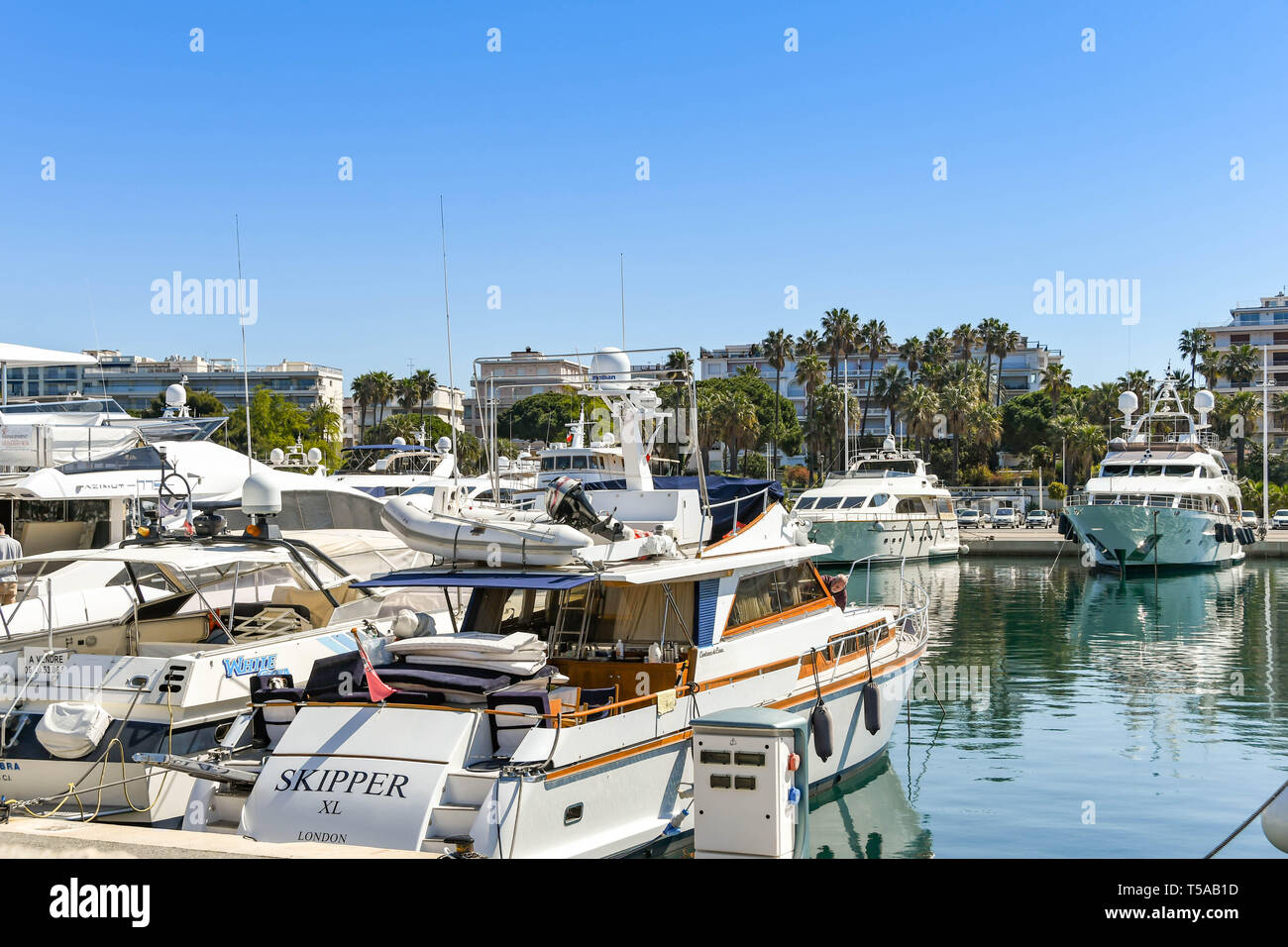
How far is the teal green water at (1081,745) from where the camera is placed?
40.6 feet

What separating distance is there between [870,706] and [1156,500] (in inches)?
1339

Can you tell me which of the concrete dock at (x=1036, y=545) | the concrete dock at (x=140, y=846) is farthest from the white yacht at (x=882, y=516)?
the concrete dock at (x=140, y=846)

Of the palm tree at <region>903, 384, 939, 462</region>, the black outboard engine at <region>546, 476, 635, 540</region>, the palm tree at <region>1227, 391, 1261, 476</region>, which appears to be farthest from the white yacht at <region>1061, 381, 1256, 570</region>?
the black outboard engine at <region>546, 476, 635, 540</region>

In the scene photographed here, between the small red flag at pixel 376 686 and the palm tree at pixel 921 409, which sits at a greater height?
the palm tree at pixel 921 409

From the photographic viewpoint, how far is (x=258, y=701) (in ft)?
33.6

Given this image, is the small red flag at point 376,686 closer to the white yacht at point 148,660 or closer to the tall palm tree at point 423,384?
the white yacht at point 148,660

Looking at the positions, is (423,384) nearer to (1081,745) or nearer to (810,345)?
(810,345)

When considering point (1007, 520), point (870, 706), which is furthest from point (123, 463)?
point (1007, 520)

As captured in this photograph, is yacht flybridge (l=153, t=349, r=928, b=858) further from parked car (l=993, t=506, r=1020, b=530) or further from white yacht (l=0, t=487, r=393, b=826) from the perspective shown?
parked car (l=993, t=506, r=1020, b=530)

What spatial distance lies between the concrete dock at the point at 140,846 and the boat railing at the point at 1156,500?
1622 inches

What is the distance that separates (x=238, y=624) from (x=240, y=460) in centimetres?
1457

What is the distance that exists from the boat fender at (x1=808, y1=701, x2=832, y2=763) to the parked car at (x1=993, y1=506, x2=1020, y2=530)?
52.7 m
